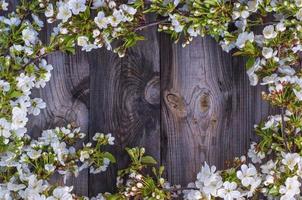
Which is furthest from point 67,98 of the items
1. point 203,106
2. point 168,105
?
point 203,106

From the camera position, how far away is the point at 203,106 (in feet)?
7.06

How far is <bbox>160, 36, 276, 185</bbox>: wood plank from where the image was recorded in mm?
2146

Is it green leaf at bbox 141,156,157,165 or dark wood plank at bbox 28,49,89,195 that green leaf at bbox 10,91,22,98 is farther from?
green leaf at bbox 141,156,157,165

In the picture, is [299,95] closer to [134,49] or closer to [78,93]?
[134,49]

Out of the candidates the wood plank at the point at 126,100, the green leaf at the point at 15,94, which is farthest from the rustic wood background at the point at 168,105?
the green leaf at the point at 15,94

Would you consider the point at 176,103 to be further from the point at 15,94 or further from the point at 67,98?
the point at 15,94

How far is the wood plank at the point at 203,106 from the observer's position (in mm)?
2146

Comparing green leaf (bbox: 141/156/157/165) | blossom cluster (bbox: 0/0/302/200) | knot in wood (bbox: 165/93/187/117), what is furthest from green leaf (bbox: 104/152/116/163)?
knot in wood (bbox: 165/93/187/117)

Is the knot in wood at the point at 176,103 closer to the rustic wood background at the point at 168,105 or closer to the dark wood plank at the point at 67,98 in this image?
the rustic wood background at the point at 168,105

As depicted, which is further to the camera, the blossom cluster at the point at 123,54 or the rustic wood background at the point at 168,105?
the rustic wood background at the point at 168,105

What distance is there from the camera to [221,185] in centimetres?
195

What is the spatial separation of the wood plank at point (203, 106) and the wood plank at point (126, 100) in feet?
0.15

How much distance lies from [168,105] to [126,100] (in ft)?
0.54

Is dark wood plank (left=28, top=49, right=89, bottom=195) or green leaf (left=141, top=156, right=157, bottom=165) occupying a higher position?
dark wood plank (left=28, top=49, right=89, bottom=195)
